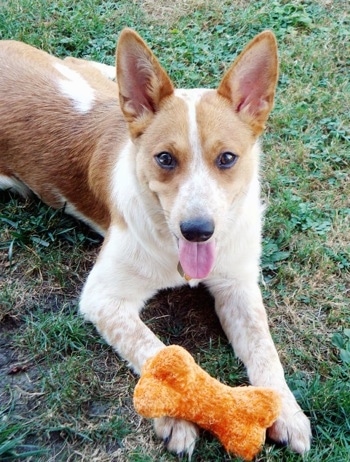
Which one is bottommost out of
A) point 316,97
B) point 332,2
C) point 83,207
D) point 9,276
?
point 9,276

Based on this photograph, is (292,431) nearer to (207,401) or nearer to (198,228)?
(207,401)

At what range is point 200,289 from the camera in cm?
360

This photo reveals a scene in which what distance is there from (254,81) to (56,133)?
138cm

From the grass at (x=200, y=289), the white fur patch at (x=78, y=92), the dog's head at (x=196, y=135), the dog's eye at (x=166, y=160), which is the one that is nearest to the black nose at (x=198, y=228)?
the dog's head at (x=196, y=135)

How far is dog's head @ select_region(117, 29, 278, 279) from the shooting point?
279 centimetres

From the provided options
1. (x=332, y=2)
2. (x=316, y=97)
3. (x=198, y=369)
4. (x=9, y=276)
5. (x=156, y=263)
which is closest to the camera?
(x=198, y=369)

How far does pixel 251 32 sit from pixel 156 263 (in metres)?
2.95

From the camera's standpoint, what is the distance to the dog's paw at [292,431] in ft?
9.04

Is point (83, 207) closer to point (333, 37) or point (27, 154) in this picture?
point (27, 154)

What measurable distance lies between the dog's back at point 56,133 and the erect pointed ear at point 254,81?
2.92 feet

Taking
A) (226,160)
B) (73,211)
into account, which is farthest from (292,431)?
(73,211)

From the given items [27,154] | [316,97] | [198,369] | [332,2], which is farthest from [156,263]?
[332,2]

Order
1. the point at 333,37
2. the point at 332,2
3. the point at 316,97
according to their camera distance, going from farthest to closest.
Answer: the point at 332,2, the point at 333,37, the point at 316,97

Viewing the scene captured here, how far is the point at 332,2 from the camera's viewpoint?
5.73 metres
